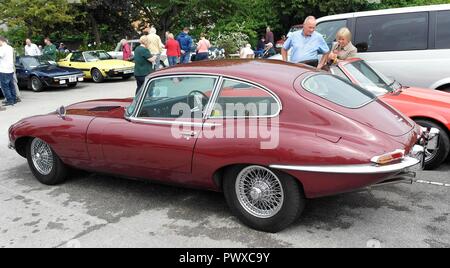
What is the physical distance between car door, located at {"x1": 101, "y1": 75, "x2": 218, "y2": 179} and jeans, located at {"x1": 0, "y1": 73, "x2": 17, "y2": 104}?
26.8 feet

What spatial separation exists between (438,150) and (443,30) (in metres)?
2.74

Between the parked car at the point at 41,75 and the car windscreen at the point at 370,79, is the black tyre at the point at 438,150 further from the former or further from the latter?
the parked car at the point at 41,75

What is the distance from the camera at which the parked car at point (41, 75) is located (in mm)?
13930

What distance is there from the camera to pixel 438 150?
5.00 meters

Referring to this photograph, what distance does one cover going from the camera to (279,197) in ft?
11.6

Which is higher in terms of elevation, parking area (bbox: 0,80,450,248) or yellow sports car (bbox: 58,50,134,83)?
yellow sports car (bbox: 58,50,134,83)

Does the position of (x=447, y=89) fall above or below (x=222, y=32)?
below

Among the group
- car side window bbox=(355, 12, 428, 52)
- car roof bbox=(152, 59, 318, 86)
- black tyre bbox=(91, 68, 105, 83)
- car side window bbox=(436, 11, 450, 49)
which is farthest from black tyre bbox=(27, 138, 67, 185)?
black tyre bbox=(91, 68, 105, 83)

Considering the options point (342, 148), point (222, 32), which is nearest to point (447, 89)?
point (342, 148)

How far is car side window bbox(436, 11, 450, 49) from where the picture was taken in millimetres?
6773

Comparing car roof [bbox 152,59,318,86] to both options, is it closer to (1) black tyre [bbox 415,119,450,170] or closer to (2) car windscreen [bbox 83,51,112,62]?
(1) black tyre [bbox 415,119,450,170]

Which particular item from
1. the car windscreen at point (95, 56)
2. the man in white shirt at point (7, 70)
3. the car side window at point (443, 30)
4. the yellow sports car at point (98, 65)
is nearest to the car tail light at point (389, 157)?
the car side window at point (443, 30)
